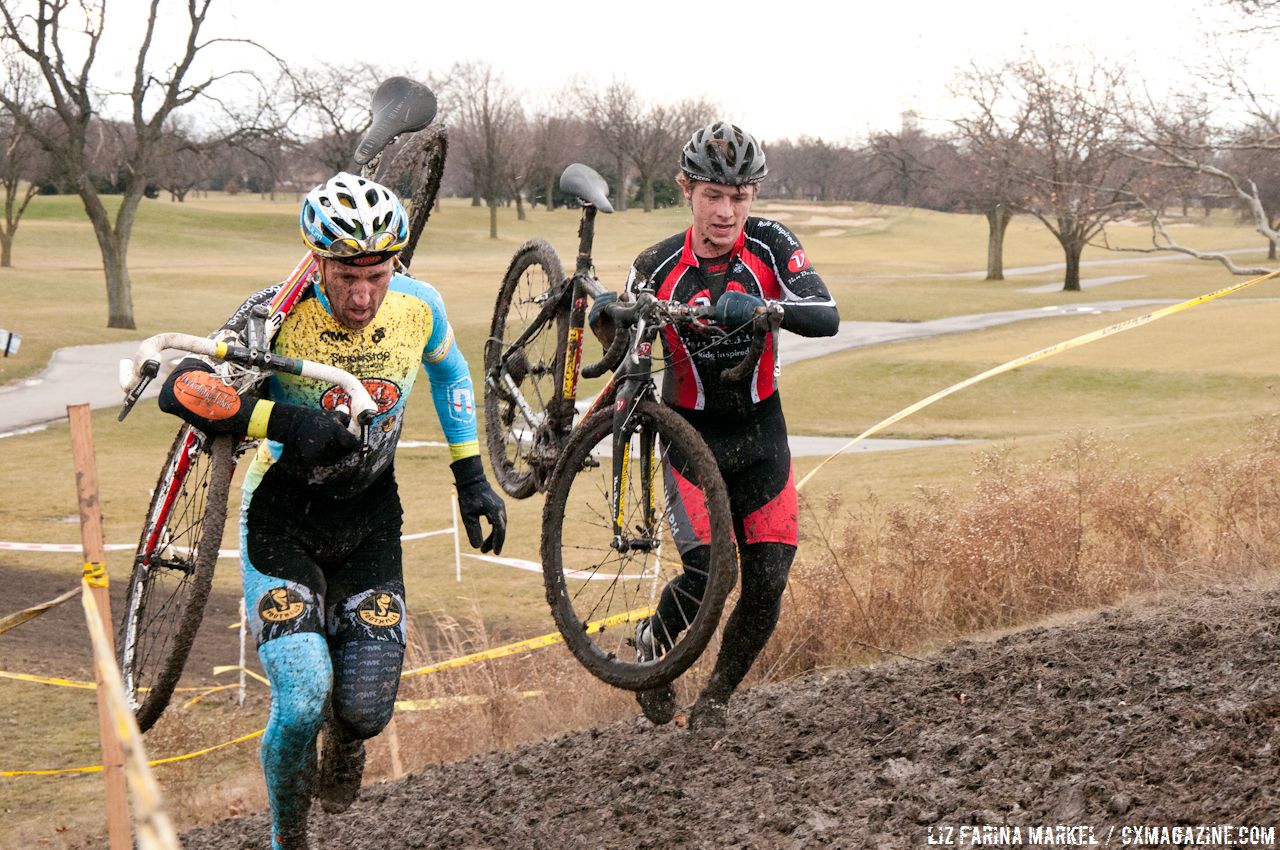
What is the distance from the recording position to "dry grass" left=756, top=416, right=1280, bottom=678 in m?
8.61

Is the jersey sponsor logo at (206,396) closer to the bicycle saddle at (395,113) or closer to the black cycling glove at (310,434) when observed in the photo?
the black cycling glove at (310,434)

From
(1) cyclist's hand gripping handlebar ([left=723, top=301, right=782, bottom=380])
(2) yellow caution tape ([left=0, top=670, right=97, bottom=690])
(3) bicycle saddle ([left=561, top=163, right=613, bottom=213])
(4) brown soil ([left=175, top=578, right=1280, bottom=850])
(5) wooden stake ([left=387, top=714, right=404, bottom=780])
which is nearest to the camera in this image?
(4) brown soil ([left=175, top=578, right=1280, bottom=850])

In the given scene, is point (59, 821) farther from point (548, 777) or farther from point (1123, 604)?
point (1123, 604)

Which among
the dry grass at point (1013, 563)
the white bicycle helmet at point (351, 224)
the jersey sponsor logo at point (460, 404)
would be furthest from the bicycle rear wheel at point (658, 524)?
the dry grass at point (1013, 563)

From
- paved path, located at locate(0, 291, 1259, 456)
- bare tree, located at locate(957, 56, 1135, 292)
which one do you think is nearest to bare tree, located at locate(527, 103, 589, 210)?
paved path, located at locate(0, 291, 1259, 456)

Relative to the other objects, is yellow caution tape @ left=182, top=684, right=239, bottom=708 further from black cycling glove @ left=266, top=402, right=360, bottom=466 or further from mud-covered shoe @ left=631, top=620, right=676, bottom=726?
black cycling glove @ left=266, top=402, right=360, bottom=466

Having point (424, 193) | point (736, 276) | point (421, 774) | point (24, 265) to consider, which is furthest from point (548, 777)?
point (24, 265)

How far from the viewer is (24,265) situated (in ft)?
188

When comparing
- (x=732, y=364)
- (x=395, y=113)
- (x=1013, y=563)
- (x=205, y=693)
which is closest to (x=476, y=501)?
(x=732, y=364)

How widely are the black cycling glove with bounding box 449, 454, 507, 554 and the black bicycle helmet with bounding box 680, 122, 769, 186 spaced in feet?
4.96

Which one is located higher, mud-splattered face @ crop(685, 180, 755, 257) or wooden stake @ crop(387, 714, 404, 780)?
mud-splattered face @ crop(685, 180, 755, 257)

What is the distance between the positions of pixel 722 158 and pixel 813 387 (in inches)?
912

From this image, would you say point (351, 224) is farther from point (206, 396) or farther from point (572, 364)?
point (572, 364)

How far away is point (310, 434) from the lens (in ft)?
15.5
